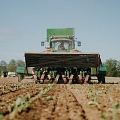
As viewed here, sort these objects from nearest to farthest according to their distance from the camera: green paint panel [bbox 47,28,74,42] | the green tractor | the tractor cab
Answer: the green tractor → the tractor cab → green paint panel [bbox 47,28,74,42]

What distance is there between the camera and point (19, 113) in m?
3.96

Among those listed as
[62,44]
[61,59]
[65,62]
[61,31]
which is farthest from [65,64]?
[61,31]

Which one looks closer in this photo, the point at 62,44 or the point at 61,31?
the point at 62,44

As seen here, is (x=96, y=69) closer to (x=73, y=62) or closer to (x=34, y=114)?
(x=73, y=62)

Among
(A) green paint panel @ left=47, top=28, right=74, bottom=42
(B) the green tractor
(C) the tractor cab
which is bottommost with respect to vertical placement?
(B) the green tractor

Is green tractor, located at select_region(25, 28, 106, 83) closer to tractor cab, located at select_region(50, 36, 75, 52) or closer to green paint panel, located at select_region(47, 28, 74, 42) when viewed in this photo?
tractor cab, located at select_region(50, 36, 75, 52)

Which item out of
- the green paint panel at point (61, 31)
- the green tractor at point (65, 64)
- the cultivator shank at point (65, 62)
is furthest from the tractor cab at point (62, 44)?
the cultivator shank at point (65, 62)

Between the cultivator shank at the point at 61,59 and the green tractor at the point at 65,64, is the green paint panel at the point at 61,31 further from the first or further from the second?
the cultivator shank at the point at 61,59

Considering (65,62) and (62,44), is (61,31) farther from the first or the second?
(65,62)

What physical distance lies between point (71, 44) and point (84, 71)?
2781mm

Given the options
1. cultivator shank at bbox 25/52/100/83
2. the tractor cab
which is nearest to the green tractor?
cultivator shank at bbox 25/52/100/83

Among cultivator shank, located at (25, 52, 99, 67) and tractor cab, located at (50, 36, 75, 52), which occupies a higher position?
tractor cab, located at (50, 36, 75, 52)

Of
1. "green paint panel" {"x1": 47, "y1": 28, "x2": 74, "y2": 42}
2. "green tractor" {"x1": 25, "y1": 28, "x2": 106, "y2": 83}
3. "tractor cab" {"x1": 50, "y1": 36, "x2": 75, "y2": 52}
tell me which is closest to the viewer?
"green tractor" {"x1": 25, "y1": 28, "x2": 106, "y2": 83}

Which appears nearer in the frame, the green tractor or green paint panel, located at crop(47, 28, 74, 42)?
the green tractor
